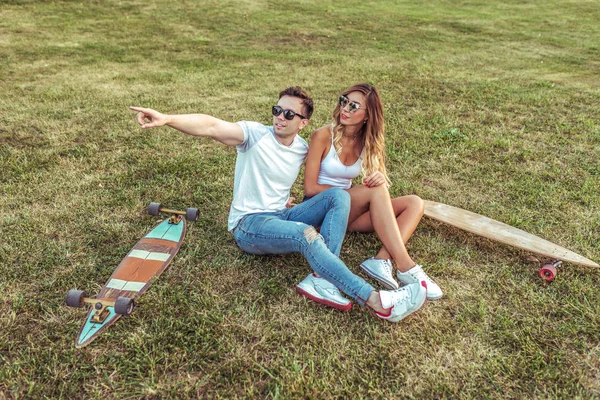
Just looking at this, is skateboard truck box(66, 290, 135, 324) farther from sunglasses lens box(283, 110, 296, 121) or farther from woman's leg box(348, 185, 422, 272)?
woman's leg box(348, 185, 422, 272)

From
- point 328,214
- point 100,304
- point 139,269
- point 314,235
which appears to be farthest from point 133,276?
point 328,214

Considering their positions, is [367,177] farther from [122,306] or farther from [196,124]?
[122,306]

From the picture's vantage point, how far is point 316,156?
12.6 ft

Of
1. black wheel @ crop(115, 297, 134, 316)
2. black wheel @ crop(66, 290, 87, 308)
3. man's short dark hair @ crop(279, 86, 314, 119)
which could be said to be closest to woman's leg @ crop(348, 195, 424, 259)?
man's short dark hair @ crop(279, 86, 314, 119)

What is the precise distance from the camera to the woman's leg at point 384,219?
3588mm

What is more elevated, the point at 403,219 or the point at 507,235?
the point at 403,219

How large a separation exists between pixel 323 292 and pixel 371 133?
1.43 meters

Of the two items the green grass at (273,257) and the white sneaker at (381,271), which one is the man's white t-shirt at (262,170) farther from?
the white sneaker at (381,271)

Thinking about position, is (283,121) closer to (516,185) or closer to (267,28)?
(516,185)

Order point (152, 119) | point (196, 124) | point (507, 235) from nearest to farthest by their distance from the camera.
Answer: point (152, 119)
point (196, 124)
point (507, 235)

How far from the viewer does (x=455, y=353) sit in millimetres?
2953

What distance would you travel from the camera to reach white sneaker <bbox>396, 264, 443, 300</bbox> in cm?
343

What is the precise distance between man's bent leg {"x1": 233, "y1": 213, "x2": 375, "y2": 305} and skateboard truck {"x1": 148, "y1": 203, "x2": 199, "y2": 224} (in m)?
0.59

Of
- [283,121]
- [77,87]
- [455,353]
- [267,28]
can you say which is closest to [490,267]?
[455,353]
